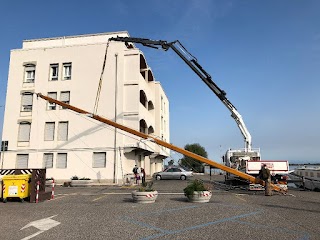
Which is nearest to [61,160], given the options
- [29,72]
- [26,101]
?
[26,101]

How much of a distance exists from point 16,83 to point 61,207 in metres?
25.1

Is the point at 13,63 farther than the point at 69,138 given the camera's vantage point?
Yes

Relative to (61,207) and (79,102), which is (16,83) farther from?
(61,207)

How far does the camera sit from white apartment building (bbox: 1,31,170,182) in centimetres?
3030

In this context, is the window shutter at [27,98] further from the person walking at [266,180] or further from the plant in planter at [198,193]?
the person walking at [266,180]

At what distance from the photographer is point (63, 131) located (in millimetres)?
31531

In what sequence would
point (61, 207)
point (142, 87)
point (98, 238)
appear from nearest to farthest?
point (98, 238)
point (61, 207)
point (142, 87)

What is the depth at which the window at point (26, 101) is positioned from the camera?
32719 mm

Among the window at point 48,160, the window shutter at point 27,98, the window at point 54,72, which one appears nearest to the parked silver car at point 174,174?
the window at point 48,160

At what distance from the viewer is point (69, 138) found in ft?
102

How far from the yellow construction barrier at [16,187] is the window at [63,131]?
1634cm

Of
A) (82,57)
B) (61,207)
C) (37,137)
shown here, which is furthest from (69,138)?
(61,207)

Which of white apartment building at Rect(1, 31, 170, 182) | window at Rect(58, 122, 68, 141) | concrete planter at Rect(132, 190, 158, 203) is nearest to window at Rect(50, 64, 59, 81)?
white apartment building at Rect(1, 31, 170, 182)

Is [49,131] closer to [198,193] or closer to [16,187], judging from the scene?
[16,187]
